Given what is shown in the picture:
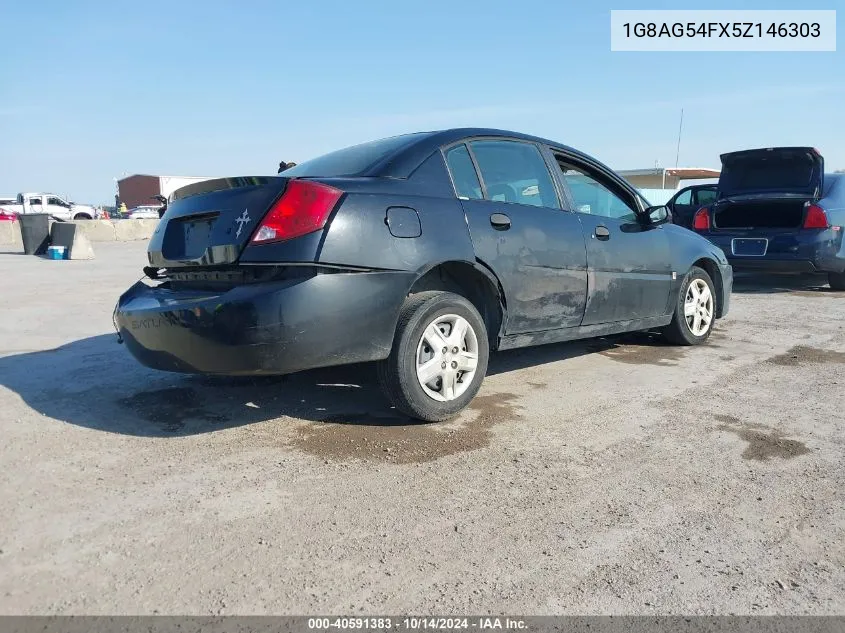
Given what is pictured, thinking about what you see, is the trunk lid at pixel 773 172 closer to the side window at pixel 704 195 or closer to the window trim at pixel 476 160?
the side window at pixel 704 195

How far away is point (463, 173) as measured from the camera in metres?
3.83

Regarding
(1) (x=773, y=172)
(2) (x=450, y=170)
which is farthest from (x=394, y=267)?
(1) (x=773, y=172)

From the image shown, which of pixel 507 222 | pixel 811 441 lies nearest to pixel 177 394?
pixel 507 222

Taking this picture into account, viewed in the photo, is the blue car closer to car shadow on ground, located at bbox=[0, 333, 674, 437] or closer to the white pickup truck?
car shadow on ground, located at bbox=[0, 333, 674, 437]

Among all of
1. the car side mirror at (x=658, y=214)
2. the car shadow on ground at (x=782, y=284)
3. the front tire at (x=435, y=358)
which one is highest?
the car side mirror at (x=658, y=214)

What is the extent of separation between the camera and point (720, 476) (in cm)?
291

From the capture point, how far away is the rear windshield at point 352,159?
3695mm

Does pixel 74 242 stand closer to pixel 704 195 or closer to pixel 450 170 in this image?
pixel 704 195

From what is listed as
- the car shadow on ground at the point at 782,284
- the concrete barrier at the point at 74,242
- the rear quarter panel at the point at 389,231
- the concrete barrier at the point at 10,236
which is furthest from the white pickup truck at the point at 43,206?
the rear quarter panel at the point at 389,231

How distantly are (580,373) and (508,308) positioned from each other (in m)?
1.12

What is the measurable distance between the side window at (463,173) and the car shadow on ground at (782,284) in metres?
6.78

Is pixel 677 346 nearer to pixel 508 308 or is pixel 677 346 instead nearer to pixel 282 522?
pixel 508 308

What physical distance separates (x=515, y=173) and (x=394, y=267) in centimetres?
130

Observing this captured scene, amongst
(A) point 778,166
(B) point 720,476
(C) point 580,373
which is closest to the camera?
(B) point 720,476
